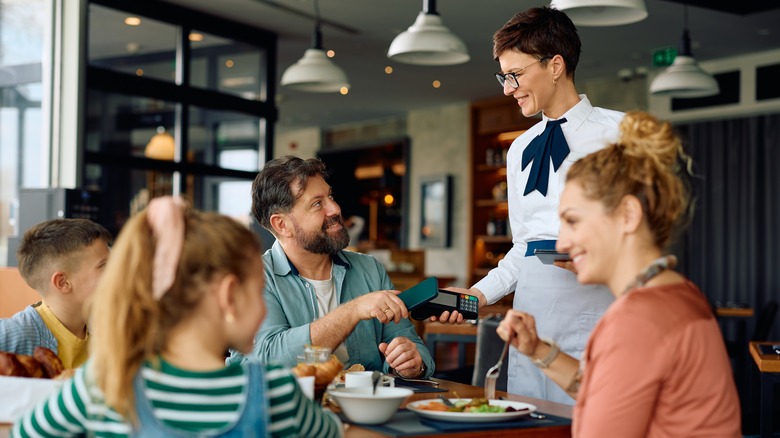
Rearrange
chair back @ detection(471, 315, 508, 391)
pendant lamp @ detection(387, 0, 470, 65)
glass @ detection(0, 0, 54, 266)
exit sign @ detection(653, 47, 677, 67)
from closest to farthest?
1. chair back @ detection(471, 315, 508, 391)
2. pendant lamp @ detection(387, 0, 470, 65)
3. glass @ detection(0, 0, 54, 266)
4. exit sign @ detection(653, 47, 677, 67)

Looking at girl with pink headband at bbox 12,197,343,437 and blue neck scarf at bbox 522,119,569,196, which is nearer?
girl with pink headband at bbox 12,197,343,437

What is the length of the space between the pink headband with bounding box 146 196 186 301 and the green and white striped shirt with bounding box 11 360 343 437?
121mm

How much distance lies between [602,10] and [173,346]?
3.35 meters

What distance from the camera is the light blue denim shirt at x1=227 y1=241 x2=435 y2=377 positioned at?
2.44m

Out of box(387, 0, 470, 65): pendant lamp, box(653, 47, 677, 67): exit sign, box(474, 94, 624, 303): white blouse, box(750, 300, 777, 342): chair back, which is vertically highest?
box(653, 47, 677, 67): exit sign

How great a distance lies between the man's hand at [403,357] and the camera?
7.97 feet

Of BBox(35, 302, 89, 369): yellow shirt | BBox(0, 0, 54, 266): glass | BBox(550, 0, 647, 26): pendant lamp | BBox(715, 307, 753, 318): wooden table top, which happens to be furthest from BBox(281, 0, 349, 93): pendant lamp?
BBox(35, 302, 89, 369): yellow shirt

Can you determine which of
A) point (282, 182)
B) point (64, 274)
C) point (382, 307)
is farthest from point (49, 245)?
point (382, 307)

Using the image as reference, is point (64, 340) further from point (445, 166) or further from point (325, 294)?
point (445, 166)

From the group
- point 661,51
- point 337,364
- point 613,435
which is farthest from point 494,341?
point 661,51

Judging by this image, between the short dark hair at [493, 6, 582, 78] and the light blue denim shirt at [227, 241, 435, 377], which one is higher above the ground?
the short dark hair at [493, 6, 582, 78]

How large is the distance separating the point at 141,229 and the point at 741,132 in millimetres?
7732

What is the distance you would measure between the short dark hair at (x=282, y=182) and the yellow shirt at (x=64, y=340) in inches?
29.5

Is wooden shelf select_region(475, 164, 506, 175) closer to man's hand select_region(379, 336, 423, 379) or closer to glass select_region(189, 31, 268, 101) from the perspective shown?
glass select_region(189, 31, 268, 101)
